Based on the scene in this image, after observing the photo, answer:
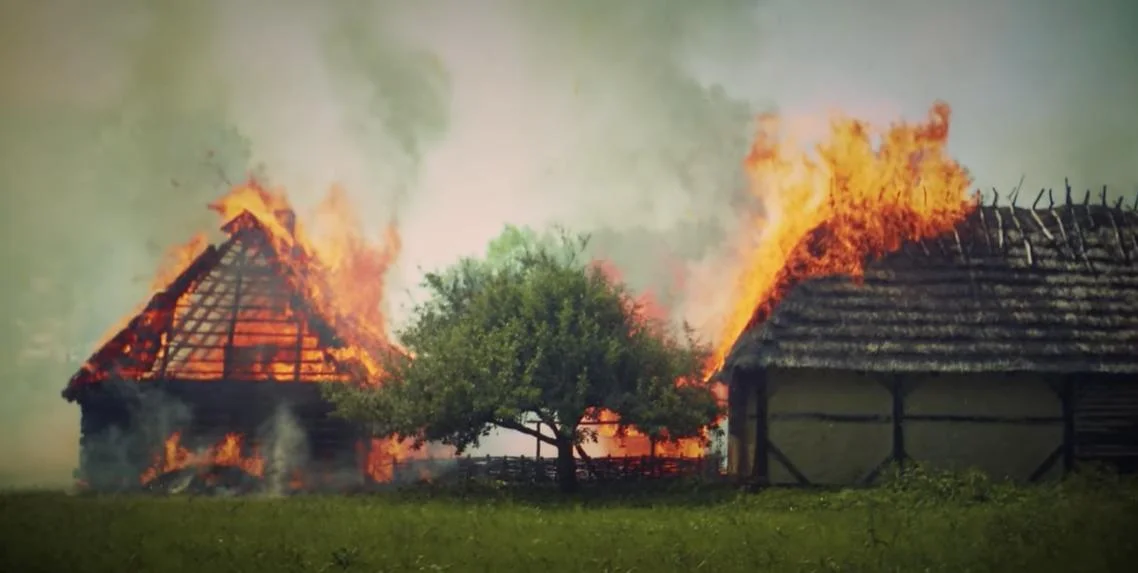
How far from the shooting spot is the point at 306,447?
60.9 ft

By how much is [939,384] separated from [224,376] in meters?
12.4

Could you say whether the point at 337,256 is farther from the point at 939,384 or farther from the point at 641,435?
the point at 939,384

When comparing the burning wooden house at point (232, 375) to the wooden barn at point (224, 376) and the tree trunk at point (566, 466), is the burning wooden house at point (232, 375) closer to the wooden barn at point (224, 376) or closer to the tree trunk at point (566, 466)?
the wooden barn at point (224, 376)

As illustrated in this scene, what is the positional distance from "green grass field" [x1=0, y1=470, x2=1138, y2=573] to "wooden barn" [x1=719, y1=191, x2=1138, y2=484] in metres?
1.37

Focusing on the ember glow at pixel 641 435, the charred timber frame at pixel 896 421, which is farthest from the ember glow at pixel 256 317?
the charred timber frame at pixel 896 421

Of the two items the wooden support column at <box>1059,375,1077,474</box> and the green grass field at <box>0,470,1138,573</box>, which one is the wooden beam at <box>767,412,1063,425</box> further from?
the green grass field at <box>0,470,1138,573</box>

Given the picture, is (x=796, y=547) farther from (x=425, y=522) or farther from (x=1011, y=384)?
(x=1011, y=384)

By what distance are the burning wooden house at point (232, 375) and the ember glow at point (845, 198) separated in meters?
7.13

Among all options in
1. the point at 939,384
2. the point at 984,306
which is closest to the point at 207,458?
the point at 939,384

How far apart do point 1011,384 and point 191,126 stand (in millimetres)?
14853

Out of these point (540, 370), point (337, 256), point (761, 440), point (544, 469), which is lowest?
point (544, 469)

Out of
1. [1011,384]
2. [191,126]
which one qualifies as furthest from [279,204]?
[1011,384]

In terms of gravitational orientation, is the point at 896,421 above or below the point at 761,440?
above

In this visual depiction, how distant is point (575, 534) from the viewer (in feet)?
39.5
